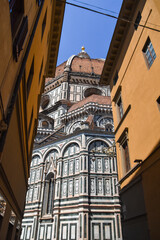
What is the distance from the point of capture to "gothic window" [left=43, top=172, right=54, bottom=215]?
17175 mm

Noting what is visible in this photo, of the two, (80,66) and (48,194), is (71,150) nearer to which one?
(48,194)

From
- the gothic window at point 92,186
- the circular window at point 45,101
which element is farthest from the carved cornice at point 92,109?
the gothic window at point 92,186

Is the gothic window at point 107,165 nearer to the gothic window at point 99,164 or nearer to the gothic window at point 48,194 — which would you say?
the gothic window at point 99,164

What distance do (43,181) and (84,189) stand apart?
186 inches

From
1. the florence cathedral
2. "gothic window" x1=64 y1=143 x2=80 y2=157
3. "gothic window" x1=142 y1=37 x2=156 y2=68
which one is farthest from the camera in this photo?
"gothic window" x1=64 y1=143 x2=80 y2=157

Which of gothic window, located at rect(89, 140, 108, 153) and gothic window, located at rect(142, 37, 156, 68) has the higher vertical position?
gothic window, located at rect(89, 140, 108, 153)

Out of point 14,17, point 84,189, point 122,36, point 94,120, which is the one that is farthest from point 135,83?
point 94,120

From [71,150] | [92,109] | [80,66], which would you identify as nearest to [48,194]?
[71,150]

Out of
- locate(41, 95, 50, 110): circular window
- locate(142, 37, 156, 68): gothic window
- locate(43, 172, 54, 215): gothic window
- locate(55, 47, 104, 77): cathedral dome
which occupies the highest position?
locate(55, 47, 104, 77): cathedral dome

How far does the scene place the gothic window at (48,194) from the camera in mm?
17175

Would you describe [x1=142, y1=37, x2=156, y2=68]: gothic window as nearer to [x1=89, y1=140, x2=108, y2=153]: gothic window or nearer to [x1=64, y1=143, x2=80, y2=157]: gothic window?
[x1=89, y1=140, x2=108, y2=153]: gothic window

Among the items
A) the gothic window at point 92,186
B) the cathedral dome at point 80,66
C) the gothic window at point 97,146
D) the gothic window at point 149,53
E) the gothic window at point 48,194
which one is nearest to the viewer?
the gothic window at point 149,53

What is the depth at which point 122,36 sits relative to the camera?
10.8 meters

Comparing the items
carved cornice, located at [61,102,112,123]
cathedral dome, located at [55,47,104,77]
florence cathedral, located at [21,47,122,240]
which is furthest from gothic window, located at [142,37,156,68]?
cathedral dome, located at [55,47,104,77]
